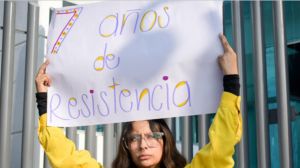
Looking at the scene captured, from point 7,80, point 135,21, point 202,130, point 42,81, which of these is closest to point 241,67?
point 202,130

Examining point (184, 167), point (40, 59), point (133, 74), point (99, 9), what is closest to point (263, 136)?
point (184, 167)

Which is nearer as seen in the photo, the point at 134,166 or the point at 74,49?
the point at 134,166

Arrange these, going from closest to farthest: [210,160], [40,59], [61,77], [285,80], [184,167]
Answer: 1. [210,160]
2. [184,167]
3. [61,77]
4. [285,80]
5. [40,59]

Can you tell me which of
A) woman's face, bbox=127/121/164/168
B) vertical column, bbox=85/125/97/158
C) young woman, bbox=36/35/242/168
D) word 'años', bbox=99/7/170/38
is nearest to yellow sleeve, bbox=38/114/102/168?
young woman, bbox=36/35/242/168

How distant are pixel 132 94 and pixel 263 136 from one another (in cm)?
58

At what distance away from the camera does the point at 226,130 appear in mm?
1320

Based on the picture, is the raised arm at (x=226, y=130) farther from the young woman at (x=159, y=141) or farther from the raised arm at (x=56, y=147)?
the raised arm at (x=56, y=147)

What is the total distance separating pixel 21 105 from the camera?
202 centimetres

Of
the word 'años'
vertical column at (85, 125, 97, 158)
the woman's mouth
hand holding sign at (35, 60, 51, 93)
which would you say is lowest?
the woman's mouth

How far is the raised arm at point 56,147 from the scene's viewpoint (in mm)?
1516

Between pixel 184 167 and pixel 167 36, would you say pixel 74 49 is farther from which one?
pixel 184 167

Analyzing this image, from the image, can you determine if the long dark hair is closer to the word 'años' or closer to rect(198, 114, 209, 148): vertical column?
the word 'años'

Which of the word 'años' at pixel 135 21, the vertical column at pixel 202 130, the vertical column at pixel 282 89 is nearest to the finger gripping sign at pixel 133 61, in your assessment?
the word 'años' at pixel 135 21

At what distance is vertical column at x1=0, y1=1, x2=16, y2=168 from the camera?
1.87 metres
